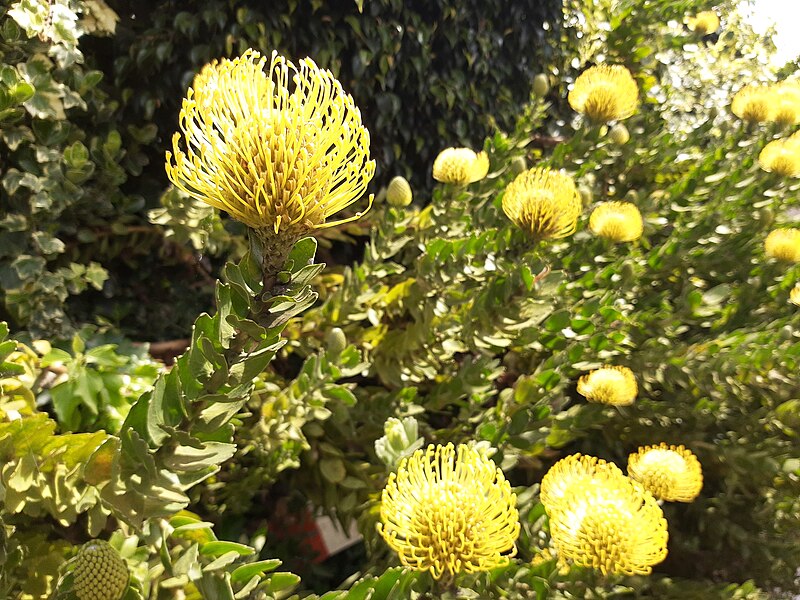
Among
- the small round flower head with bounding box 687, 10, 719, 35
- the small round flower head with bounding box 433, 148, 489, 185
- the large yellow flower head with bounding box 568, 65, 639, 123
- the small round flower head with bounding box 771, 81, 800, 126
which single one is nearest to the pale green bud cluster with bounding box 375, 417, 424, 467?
the small round flower head with bounding box 433, 148, 489, 185

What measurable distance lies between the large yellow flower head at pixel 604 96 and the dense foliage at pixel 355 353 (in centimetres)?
5

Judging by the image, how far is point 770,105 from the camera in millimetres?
1586

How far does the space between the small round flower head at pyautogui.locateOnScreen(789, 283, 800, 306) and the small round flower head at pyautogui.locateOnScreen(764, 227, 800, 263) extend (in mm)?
76

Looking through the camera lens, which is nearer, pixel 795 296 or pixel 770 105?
pixel 795 296

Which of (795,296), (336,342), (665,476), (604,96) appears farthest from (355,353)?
(795,296)

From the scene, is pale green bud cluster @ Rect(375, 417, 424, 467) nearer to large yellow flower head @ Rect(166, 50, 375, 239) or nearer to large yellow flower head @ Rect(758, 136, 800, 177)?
large yellow flower head @ Rect(166, 50, 375, 239)

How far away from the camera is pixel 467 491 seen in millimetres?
680

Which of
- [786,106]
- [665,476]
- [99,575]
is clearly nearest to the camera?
[99,575]

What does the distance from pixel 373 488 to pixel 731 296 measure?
1.11 m

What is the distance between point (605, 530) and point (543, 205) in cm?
55

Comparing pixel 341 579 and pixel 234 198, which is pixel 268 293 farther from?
pixel 341 579

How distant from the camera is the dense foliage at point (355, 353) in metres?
0.66

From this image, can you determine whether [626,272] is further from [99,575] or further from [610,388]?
[99,575]

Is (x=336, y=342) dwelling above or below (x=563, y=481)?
above
